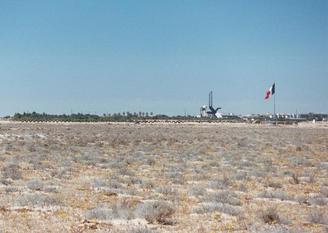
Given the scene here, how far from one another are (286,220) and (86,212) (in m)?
4.49

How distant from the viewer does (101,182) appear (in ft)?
61.1

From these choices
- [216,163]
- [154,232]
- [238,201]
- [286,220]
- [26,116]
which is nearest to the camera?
[154,232]

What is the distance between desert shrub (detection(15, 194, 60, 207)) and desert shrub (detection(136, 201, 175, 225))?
93.4 inches

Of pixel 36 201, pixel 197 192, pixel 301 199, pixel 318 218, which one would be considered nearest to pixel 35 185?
pixel 36 201

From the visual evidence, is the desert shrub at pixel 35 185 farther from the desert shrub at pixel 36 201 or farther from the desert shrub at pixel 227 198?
the desert shrub at pixel 227 198

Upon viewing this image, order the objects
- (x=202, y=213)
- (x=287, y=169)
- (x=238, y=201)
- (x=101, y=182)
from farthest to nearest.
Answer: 1. (x=287, y=169)
2. (x=101, y=182)
3. (x=238, y=201)
4. (x=202, y=213)

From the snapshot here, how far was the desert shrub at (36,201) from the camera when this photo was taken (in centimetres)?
1405

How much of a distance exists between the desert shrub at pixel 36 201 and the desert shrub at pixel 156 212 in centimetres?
237

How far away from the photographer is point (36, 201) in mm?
14328

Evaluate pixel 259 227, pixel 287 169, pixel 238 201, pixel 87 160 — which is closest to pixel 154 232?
pixel 259 227

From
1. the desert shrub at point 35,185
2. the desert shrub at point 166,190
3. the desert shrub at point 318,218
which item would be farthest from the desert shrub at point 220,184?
the desert shrub at point 318,218

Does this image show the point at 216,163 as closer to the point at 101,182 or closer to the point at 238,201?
the point at 101,182

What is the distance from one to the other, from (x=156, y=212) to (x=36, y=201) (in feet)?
11.6

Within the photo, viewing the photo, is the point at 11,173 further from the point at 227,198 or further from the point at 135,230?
the point at 135,230
